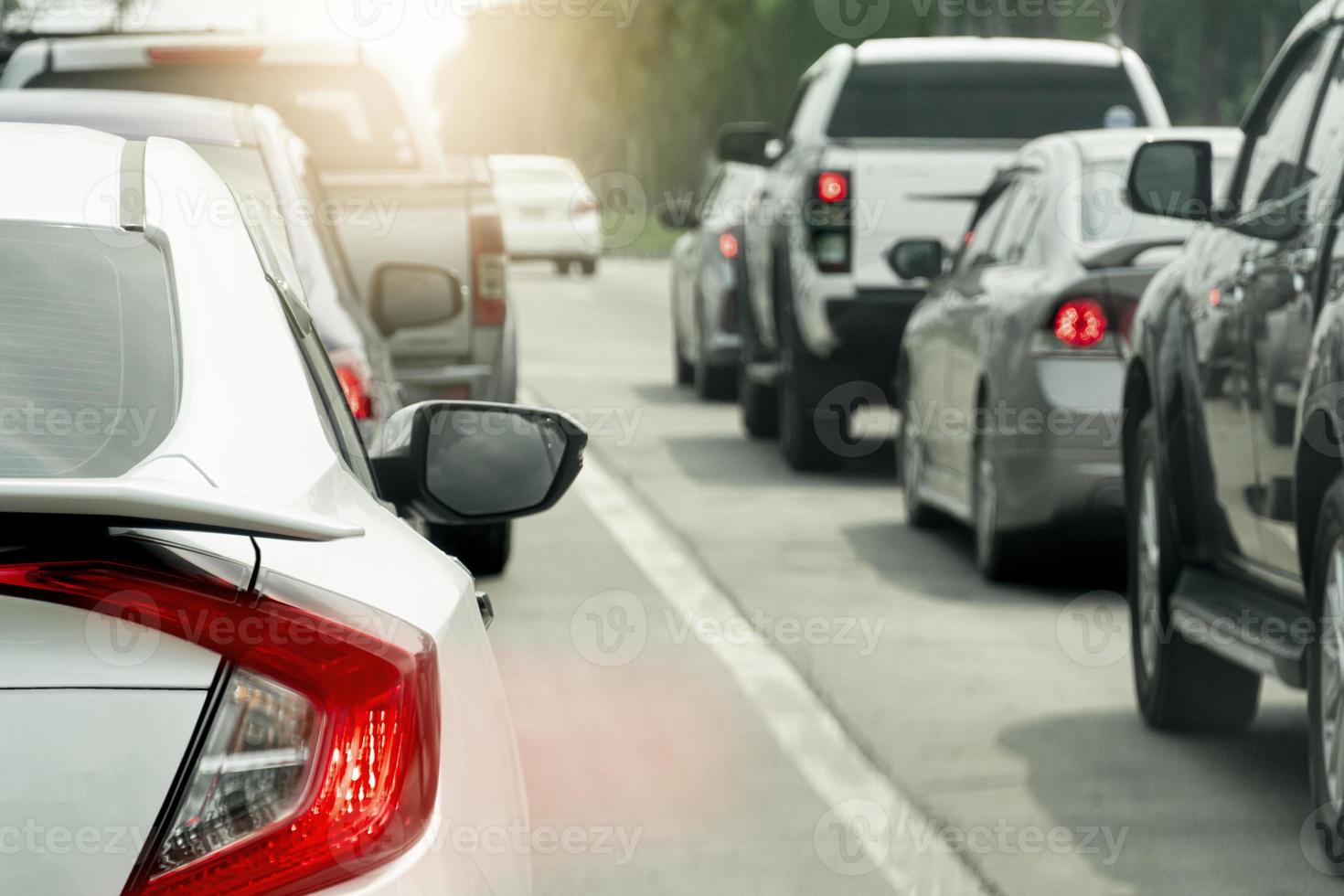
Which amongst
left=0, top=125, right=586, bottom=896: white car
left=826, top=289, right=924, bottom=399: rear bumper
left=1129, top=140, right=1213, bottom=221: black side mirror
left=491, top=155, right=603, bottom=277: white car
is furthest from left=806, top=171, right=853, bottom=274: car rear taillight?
left=491, top=155, right=603, bottom=277: white car

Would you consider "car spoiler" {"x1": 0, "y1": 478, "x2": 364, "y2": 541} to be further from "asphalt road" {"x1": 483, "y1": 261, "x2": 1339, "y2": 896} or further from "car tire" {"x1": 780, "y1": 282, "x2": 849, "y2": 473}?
"car tire" {"x1": 780, "y1": 282, "x2": 849, "y2": 473}

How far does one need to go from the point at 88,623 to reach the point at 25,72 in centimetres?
953

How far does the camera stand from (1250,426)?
624 centimetres

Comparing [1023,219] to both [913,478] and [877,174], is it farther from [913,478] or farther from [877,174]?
[877,174]

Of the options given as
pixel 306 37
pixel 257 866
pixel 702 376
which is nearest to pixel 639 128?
pixel 702 376

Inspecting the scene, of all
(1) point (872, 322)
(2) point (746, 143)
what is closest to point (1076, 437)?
(1) point (872, 322)

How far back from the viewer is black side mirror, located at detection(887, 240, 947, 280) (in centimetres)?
1199

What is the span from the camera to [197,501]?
2.09m

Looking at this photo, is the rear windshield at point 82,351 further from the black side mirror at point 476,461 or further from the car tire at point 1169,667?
the car tire at point 1169,667

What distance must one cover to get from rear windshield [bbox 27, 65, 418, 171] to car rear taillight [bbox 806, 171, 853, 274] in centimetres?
263

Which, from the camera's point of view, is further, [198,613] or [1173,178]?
[1173,178]

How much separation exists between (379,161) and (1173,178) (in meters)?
5.08

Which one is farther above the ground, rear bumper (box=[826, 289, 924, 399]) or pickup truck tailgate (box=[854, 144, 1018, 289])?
pickup truck tailgate (box=[854, 144, 1018, 289])

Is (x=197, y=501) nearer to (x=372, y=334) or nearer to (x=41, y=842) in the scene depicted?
(x=41, y=842)
